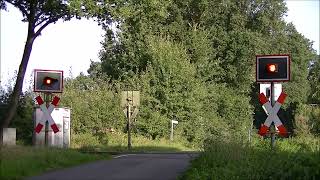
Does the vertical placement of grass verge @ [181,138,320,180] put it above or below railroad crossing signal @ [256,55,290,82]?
below

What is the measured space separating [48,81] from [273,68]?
26.5 feet

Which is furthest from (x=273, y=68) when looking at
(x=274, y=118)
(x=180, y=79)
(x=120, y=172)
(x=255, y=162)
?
(x=180, y=79)

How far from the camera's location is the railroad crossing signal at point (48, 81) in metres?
19.3

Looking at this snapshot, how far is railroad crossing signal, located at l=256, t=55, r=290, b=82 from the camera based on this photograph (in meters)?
15.2

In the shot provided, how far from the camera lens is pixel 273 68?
15.3 metres

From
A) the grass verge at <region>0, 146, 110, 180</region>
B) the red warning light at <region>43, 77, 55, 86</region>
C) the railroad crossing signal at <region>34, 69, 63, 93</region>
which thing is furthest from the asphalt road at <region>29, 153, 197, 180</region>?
the red warning light at <region>43, 77, 55, 86</region>

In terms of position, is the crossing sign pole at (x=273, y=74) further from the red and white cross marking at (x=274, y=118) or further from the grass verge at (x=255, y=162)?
the grass verge at (x=255, y=162)

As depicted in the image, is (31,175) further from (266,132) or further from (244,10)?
(244,10)

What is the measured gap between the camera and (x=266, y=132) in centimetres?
1545

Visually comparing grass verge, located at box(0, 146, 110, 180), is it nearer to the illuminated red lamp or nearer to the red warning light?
the red warning light

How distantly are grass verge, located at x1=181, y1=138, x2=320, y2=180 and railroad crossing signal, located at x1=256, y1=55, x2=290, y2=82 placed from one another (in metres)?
1.99

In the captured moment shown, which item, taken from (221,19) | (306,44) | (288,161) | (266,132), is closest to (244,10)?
(221,19)

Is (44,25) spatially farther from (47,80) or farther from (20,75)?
(47,80)

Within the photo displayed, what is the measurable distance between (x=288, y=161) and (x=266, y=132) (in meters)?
5.33
